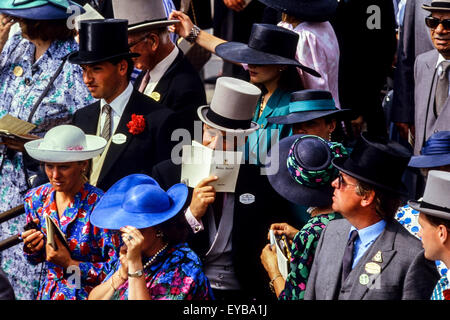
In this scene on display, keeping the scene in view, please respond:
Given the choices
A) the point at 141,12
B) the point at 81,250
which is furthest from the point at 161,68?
the point at 81,250

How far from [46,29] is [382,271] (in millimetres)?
3756

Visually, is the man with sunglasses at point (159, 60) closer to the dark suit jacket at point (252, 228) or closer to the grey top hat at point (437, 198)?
the dark suit jacket at point (252, 228)

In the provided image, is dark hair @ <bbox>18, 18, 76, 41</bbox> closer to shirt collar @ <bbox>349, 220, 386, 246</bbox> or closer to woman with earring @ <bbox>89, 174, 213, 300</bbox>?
woman with earring @ <bbox>89, 174, 213, 300</bbox>

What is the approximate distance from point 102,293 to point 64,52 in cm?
269

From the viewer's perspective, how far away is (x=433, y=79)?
673 cm

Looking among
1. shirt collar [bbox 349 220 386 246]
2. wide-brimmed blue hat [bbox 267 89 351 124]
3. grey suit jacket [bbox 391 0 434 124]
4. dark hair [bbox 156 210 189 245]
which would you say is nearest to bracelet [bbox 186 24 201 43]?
wide-brimmed blue hat [bbox 267 89 351 124]

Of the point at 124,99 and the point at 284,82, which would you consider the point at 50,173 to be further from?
the point at 284,82

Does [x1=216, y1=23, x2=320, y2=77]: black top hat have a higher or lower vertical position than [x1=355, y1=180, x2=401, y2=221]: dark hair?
higher

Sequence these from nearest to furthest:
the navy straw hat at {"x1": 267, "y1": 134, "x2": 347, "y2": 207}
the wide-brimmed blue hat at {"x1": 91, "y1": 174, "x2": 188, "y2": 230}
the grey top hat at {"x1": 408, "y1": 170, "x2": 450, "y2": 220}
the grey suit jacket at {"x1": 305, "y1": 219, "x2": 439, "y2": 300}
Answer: the grey top hat at {"x1": 408, "y1": 170, "x2": 450, "y2": 220} → the grey suit jacket at {"x1": 305, "y1": 219, "x2": 439, "y2": 300} → the wide-brimmed blue hat at {"x1": 91, "y1": 174, "x2": 188, "y2": 230} → the navy straw hat at {"x1": 267, "y1": 134, "x2": 347, "y2": 207}

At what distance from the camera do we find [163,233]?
4887mm

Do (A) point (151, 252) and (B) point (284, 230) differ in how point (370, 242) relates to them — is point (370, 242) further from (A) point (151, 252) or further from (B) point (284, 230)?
(A) point (151, 252)

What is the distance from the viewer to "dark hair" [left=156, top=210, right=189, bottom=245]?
16.0 ft

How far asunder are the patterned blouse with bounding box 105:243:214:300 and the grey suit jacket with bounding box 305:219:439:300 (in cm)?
61

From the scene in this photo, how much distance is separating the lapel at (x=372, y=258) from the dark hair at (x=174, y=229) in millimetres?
1021
